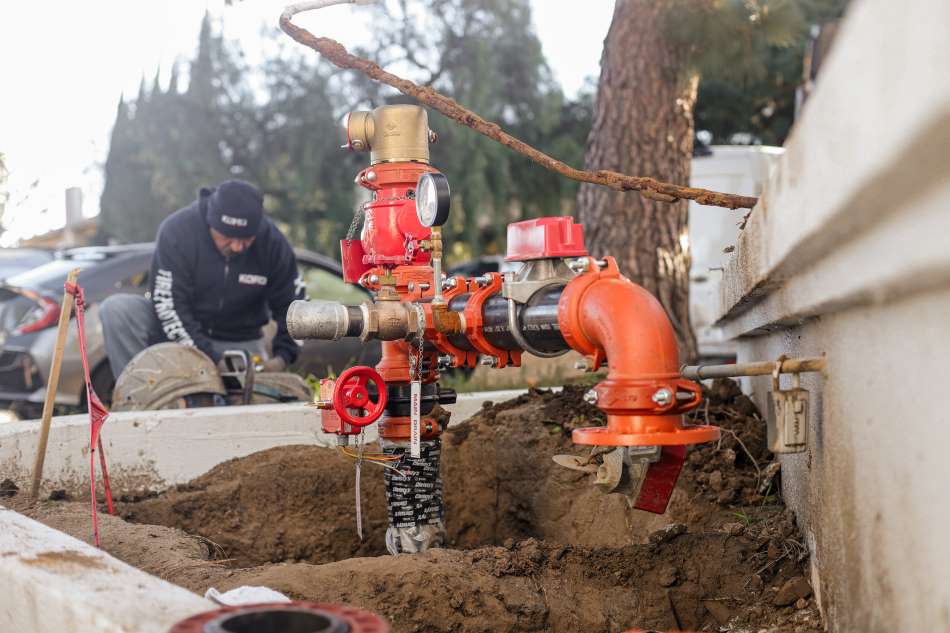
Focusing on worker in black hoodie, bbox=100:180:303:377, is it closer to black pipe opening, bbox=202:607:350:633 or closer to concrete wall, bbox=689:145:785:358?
black pipe opening, bbox=202:607:350:633

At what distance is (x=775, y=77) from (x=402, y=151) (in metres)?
18.1

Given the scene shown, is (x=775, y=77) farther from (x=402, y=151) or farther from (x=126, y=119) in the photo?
(x=402, y=151)

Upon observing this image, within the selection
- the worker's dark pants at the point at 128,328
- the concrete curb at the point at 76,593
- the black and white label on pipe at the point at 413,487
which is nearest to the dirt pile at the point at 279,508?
the black and white label on pipe at the point at 413,487

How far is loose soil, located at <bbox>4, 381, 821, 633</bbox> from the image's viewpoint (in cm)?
278

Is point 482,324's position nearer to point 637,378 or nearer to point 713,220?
point 637,378

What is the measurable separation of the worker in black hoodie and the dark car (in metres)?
0.71

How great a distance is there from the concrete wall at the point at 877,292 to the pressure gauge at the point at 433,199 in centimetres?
90

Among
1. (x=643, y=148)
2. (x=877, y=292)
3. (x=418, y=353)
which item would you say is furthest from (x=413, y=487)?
(x=643, y=148)

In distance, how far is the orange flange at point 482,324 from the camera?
3.17m

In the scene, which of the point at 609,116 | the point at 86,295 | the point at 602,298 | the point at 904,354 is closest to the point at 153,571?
the point at 602,298

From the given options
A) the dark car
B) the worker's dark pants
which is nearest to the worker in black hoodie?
the worker's dark pants

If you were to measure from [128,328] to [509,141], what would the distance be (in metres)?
3.62

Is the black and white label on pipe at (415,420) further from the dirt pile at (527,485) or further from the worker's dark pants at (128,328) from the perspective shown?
the worker's dark pants at (128,328)

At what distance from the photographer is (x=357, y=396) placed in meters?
3.33
